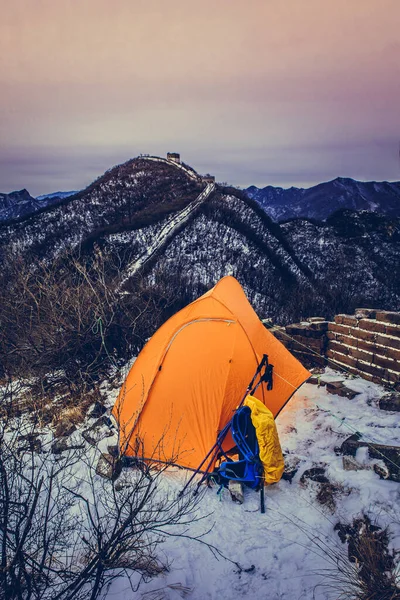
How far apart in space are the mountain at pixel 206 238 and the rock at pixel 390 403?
1533 cm

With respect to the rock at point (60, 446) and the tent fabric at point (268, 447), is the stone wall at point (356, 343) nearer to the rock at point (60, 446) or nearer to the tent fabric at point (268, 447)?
the tent fabric at point (268, 447)

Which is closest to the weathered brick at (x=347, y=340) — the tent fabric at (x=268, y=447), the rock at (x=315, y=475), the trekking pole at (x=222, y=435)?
the trekking pole at (x=222, y=435)

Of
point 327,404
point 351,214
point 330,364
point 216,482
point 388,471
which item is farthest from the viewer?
point 351,214

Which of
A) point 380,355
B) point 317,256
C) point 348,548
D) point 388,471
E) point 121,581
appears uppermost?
point 317,256

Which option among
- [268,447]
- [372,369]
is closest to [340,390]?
[372,369]

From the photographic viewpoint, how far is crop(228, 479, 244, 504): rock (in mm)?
3951

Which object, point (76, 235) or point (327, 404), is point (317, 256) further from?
point (327, 404)

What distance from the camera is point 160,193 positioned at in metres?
39.1

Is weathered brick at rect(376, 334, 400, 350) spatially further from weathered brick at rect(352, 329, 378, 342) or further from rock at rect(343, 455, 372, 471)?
rock at rect(343, 455, 372, 471)

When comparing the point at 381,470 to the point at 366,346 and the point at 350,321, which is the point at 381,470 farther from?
the point at 350,321

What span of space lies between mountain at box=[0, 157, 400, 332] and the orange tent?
1457 cm

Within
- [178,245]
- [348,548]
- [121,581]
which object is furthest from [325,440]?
[178,245]

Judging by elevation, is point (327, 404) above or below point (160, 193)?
below

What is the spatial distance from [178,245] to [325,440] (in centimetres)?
2507
